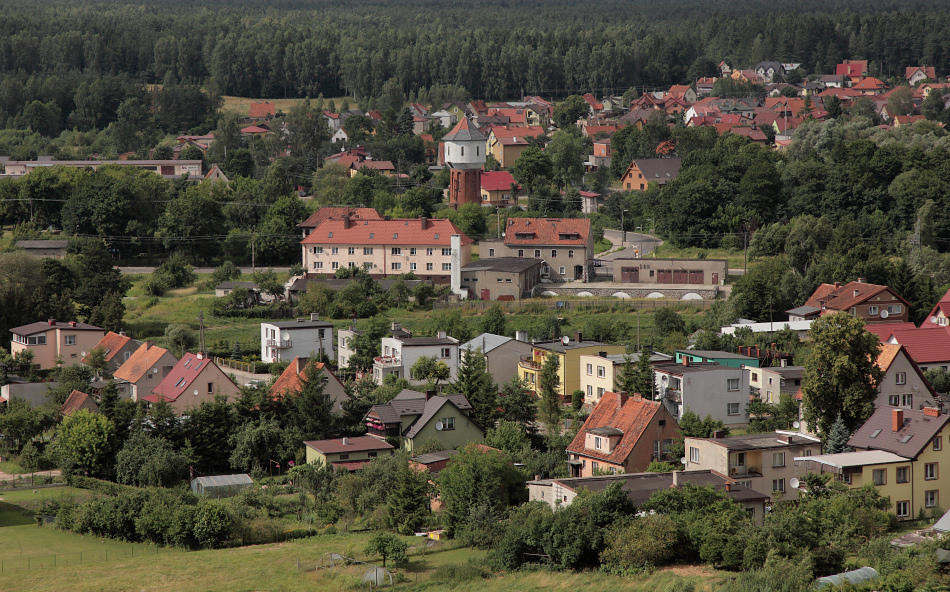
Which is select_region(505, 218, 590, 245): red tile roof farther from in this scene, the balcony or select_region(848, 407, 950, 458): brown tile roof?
select_region(848, 407, 950, 458): brown tile roof

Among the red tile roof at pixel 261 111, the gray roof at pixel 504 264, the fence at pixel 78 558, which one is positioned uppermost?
the red tile roof at pixel 261 111

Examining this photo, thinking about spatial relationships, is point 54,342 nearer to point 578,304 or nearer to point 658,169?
point 578,304

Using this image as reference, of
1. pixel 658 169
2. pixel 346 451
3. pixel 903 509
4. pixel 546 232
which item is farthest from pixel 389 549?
pixel 658 169

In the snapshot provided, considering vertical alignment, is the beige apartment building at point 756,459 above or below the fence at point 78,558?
above

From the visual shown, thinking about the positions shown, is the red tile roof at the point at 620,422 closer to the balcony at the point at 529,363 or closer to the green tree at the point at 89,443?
the balcony at the point at 529,363

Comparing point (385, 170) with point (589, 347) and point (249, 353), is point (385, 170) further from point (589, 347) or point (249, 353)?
point (589, 347)

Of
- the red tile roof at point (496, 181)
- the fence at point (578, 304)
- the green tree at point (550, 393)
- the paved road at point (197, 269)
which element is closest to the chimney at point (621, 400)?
the green tree at point (550, 393)

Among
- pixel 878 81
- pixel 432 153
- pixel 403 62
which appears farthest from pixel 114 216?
pixel 878 81
